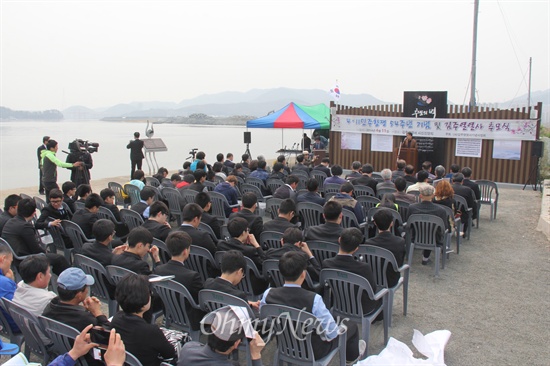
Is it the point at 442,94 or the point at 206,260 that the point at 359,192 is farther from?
the point at 442,94

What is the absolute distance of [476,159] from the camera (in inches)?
483

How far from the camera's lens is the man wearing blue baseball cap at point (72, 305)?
2557mm

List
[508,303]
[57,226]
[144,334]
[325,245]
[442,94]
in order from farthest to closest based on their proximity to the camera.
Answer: [442,94] < [57,226] < [508,303] < [325,245] < [144,334]

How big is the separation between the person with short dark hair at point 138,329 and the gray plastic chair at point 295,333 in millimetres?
649

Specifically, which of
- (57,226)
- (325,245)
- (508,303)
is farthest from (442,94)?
(57,226)

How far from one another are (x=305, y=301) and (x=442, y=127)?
1116cm

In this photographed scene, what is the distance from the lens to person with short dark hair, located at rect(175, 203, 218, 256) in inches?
159

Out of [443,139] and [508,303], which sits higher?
[443,139]

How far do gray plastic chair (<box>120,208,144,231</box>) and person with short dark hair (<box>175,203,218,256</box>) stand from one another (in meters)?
1.39

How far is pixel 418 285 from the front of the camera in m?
4.98

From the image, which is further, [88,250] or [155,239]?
[155,239]

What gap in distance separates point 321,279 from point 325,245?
761 mm

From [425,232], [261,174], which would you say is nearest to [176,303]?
[425,232]

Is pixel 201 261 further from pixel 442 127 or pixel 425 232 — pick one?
pixel 442 127
